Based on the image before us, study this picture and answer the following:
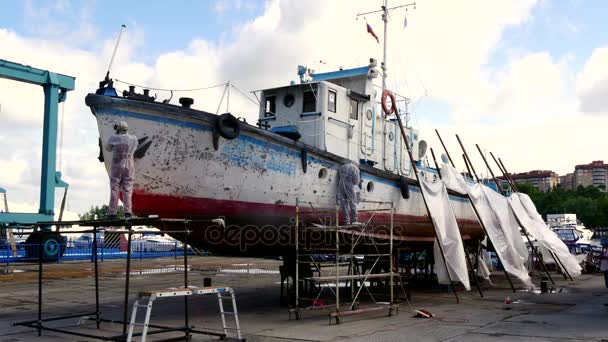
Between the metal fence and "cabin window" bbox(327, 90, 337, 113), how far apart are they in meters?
15.3

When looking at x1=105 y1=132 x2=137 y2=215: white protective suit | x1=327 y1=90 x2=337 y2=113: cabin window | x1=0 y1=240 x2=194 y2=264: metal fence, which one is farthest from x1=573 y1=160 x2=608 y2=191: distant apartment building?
x1=105 y1=132 x2=137 y2=215: white protective suit

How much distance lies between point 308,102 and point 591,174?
207 m

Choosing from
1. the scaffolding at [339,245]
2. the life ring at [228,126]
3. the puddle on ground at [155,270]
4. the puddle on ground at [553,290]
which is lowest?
the puddle on ground at [155,270]

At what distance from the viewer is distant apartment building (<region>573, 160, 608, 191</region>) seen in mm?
190350

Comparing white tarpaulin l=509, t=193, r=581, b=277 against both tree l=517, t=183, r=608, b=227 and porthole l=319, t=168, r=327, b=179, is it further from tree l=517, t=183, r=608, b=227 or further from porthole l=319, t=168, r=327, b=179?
tree l=517, t=183, r=608, b=227

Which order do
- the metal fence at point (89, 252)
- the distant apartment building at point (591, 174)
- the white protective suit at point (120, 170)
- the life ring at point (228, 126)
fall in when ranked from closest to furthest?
1. the white protective suit at point (120, 170)
2. the life ring at point (228, 126)
3. the metal fence at point (89, 252)
4. the distant apartment building at point (591, 174)

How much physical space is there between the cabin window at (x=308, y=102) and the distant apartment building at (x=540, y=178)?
624ft

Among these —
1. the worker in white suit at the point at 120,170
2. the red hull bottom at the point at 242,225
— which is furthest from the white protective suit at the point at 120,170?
the red hull bottom at the point at 242,225

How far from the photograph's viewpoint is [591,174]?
641 ft

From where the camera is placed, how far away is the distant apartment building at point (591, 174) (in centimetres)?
19035

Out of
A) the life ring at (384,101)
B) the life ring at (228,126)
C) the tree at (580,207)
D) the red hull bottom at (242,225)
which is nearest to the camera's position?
the red hull bottom at (242,225)

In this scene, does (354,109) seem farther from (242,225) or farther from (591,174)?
(591,174)

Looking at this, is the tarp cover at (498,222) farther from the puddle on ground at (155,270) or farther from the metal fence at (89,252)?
the metal fence at (89,252)

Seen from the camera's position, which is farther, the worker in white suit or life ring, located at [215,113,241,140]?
life ring, located at [215,113,241,140]
